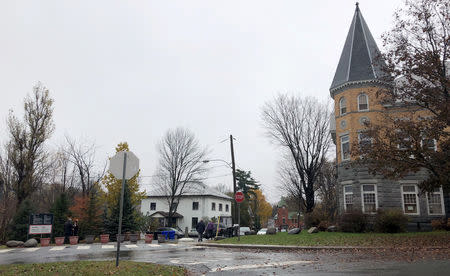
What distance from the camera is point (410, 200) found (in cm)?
2645

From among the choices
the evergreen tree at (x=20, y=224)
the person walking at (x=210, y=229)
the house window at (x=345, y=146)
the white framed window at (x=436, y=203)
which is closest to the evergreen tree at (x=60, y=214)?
the evergreen tree at (x=20, y=224)

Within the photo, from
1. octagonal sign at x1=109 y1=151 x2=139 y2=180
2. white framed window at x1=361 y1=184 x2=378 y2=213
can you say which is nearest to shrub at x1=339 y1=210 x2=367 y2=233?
white framed window at x1=361 y1=184 x2=378 y2=213

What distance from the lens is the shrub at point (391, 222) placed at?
2289 centimetres

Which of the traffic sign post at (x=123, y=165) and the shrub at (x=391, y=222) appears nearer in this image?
the traffic sign post at (x=123, y=165)

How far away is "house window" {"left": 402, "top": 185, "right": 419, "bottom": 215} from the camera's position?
85.8 feet

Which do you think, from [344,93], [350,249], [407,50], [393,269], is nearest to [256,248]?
[350,249]

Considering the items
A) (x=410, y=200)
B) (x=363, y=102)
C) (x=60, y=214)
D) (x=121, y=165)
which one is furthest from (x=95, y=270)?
(x=363, y=102)

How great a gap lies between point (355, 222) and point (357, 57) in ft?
44.5

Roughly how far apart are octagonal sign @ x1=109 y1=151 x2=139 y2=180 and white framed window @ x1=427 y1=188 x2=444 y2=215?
23.8 meters

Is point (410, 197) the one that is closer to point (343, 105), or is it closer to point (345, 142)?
point (345, 142)

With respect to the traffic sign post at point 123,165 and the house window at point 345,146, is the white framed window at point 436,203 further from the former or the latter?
the traffic sign post at point 123,165

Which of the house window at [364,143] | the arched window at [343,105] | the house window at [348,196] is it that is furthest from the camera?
the arched window at [343,105]

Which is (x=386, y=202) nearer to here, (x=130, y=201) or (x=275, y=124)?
(x=275, y=124)

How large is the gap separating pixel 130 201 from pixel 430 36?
24.5 metres
